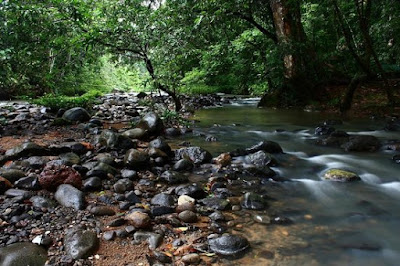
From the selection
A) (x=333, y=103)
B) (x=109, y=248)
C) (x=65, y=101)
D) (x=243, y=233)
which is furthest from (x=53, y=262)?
(x=333, y=103)

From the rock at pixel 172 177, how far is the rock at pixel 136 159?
51 centimetres

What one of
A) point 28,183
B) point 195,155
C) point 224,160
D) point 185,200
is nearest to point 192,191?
point 185,200

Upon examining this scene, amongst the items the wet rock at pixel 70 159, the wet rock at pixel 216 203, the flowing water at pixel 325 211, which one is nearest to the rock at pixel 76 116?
the flowing water at pixel 325 211

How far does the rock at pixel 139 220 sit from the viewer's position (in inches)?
128

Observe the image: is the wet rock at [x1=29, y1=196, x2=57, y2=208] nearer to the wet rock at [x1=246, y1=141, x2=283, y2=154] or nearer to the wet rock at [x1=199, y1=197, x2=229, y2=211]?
the wet rock at [x1=199, y1=197, x2=229, y2=211]

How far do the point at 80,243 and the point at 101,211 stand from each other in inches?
28.2

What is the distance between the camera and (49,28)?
8773 mm

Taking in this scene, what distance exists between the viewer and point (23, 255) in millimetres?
2553

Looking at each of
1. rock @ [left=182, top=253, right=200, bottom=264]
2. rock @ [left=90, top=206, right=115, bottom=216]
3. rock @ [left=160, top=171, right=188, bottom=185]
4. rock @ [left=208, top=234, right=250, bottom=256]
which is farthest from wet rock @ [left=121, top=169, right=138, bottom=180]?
rock @ [left=182, top=253, right=200, bottom=264]

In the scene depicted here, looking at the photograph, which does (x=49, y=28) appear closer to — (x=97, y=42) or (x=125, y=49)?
(x=97, y=42)

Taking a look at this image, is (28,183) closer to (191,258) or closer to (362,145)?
(191,258)

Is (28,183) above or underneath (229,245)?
above

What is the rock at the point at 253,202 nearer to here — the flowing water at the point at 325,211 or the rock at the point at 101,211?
the flowing water at the point at 325,211

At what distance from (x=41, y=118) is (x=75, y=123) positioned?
1.10m
